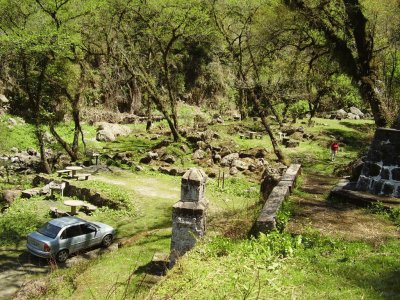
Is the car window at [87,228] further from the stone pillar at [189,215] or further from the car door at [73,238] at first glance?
the stone pillar at [189,215]

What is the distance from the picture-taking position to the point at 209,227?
1089 centimetres

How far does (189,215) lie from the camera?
9438mm

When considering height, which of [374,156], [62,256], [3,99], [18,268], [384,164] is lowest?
[18,268]

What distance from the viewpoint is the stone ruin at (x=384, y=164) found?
9953 mm

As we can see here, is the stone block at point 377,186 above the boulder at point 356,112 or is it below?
below

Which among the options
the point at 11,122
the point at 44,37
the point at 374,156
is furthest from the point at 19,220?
the point at 11,122

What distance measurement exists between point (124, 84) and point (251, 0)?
23.4 meters

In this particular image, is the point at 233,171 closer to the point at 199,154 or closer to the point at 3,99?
the point at 199,154

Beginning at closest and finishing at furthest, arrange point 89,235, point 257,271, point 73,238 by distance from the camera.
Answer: point 257,271 < point 73,238 < point 89,235

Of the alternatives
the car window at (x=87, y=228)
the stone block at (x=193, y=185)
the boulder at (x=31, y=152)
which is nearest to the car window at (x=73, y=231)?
the car window at (x=87, y=228)

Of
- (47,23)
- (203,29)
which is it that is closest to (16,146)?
(47,23)

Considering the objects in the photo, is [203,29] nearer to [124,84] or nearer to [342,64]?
[342,64]

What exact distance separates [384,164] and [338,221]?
2.15 meters

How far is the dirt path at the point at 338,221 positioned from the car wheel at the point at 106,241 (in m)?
7.20
